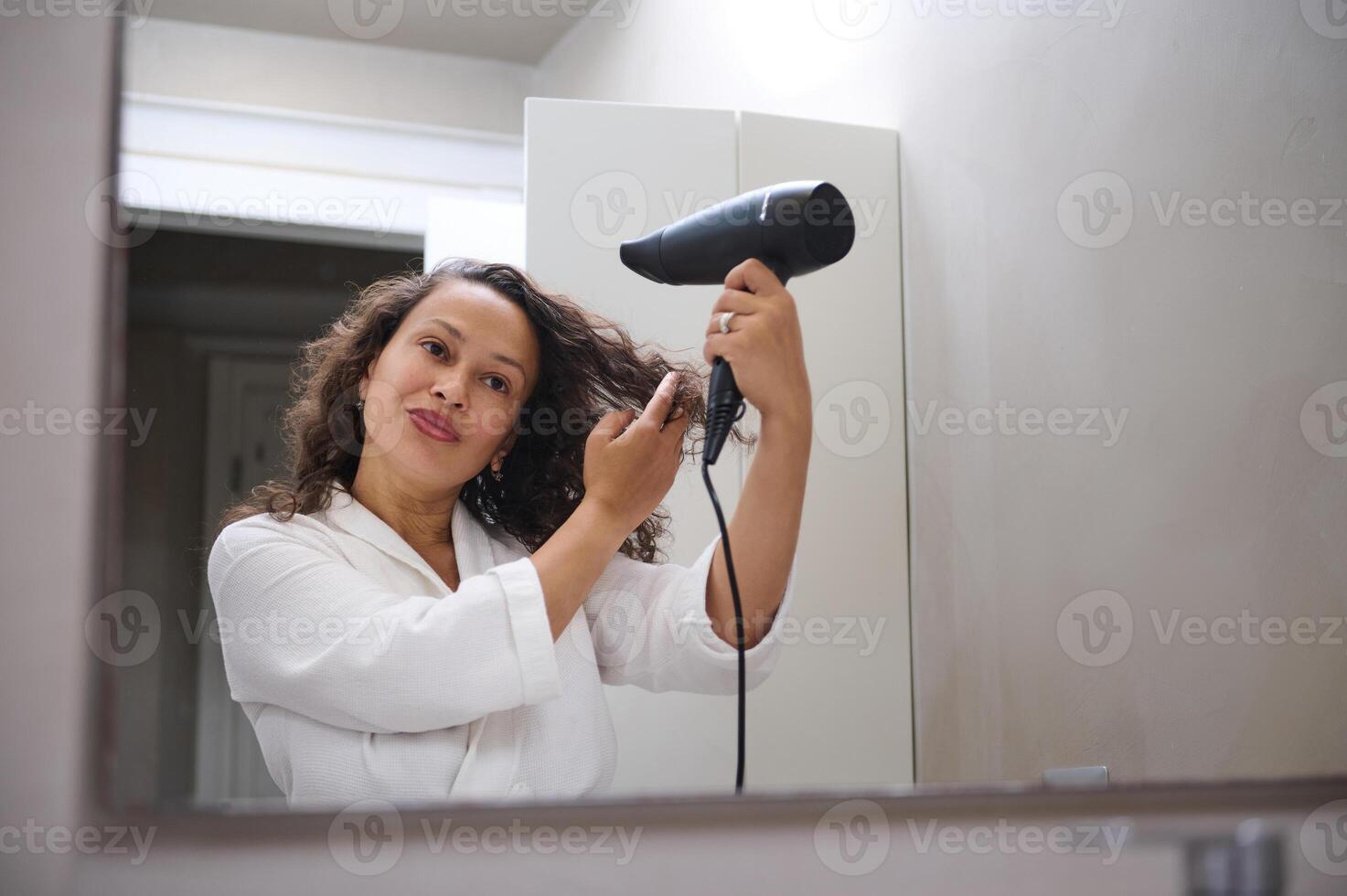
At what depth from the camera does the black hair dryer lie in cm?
60

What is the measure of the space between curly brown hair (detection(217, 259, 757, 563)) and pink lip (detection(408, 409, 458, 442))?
3 cm

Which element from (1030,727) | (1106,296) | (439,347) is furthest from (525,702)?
(1106,296)

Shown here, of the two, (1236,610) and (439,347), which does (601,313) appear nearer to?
(439,347)

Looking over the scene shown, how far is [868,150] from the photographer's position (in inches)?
25.8

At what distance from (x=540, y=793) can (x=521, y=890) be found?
0.05 m
